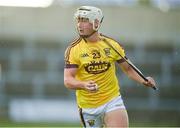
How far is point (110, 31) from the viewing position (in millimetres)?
18922

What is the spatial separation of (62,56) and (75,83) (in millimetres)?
11730

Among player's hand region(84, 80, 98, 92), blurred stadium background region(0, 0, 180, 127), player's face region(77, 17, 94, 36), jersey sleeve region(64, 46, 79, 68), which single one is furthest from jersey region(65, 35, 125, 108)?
blurred stadium background region(0, 0, 180, 127)

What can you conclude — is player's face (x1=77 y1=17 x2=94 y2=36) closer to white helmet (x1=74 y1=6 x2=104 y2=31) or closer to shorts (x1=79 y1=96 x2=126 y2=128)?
white helmet (x1=74 y1=6 x2=104 y2=31)

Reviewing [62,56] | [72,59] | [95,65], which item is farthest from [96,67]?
[62,56]

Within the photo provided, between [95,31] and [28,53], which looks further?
[28,53]

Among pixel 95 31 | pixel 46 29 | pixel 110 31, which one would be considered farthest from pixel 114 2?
pixel 95 31

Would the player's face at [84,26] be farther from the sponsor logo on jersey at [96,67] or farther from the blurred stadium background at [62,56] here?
the blurred stadium background at [62,56]

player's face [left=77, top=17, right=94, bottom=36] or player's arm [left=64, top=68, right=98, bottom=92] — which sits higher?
player's face [left=77, top=17, right=94, bottom=36]

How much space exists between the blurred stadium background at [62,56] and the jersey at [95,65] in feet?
33.7

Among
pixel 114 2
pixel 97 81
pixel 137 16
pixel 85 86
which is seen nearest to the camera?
pixel 85 86

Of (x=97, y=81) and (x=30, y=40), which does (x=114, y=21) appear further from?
(x=97, y=81)

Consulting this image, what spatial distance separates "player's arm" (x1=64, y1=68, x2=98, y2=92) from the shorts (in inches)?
16.6

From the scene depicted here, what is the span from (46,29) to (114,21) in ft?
5.93

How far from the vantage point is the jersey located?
7.65 metres
